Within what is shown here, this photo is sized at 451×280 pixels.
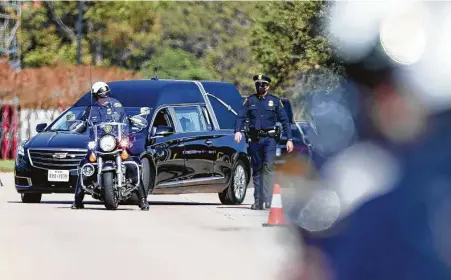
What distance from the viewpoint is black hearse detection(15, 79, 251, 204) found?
2225 centimetres

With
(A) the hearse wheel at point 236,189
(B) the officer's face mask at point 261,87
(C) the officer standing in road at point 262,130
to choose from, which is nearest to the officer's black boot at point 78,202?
(C) the officer standing in road at point 262,130

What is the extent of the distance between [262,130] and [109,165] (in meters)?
2.17

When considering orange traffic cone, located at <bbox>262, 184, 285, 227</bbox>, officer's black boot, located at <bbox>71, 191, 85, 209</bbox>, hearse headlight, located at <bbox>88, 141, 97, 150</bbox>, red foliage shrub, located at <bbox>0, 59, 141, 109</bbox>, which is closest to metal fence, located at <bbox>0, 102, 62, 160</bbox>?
red foliage shrub, located at <bbox>0, 59, 141, 109</bbox>

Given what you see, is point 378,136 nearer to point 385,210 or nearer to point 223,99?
point 385,210

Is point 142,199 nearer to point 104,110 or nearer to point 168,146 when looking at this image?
point 104,110

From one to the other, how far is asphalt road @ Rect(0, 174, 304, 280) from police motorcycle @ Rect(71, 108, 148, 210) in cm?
27

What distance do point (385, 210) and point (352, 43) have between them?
888 millimetres

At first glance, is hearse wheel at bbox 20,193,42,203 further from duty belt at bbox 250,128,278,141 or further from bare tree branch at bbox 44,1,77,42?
bare tree branch at bbox 44,1,77,42

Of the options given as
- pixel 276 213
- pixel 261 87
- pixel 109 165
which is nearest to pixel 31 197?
pixel 109 165

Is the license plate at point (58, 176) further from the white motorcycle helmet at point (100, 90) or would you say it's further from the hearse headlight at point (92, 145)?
the white motorcycle helmet at point (100, 90)

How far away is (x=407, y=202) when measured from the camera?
816 cm

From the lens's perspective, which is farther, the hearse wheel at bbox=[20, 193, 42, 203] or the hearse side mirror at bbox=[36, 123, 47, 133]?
the hearse side mirror at bbox=[36, 123, 47, 133]

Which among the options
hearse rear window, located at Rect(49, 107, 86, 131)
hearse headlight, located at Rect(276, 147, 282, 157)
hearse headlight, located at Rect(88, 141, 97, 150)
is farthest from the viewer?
hearse headlight, located at Rect(276, 147, 282, 157)

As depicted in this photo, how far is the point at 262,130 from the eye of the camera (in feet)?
70.8
